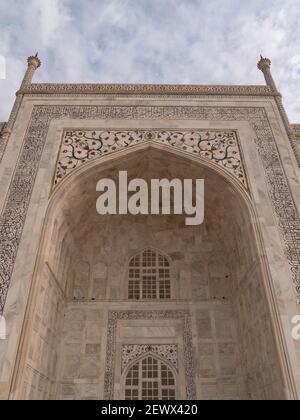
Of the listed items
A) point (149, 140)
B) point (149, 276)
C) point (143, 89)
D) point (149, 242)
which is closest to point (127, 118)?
point (149, 140)

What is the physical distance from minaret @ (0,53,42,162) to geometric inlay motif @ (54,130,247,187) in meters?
1.27

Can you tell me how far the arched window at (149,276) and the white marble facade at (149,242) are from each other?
10 centimetres

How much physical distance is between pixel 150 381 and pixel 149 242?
335 cm

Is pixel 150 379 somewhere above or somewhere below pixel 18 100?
below

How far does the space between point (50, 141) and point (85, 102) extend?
157 cm

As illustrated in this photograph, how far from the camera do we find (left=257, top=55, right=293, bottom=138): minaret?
864 centimetres

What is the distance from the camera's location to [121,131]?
340 inches

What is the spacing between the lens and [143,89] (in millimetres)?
9438

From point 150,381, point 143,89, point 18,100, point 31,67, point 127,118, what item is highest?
point 31,67

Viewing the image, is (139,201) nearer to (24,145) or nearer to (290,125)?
(24,145)

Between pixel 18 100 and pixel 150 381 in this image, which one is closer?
pixel 150 381

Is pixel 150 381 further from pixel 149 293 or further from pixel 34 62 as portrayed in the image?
pixel 34 62

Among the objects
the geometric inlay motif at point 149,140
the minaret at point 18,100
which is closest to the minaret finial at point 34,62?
the minaret at point 18,100
